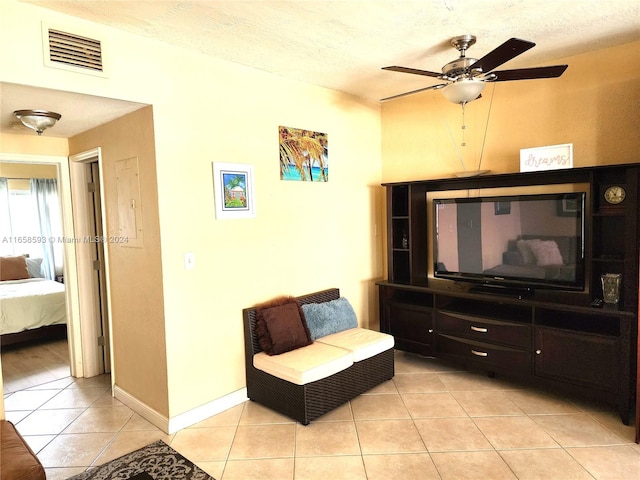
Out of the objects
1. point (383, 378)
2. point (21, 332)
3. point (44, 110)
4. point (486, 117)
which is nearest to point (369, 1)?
point (486, 117)

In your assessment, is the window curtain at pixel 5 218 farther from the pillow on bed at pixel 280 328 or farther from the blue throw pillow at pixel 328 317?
the blue throw pillow at pixel 328 317

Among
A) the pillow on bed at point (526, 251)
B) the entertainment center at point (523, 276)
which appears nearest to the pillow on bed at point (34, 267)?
the entertainment center at point (523, 276)

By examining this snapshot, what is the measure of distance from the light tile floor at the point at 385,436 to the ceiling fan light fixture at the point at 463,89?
2.17 meters

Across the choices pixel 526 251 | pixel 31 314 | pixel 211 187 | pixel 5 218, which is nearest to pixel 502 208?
pixel 526 251

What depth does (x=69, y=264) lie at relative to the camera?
369 cm

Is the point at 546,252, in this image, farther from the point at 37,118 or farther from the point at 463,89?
the point at 37,118

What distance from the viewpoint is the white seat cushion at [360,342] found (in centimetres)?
314

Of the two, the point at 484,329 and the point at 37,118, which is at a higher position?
the point at 37,118

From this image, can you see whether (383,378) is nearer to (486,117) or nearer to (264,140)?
(264,140)

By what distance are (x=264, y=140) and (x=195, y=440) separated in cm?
229

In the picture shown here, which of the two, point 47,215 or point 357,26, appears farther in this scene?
point 47,215

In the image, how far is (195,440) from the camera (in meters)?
2.67

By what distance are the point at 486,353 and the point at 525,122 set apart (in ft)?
6.62

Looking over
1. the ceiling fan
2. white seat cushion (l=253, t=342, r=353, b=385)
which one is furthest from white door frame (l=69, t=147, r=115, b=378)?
the ceiling fan
